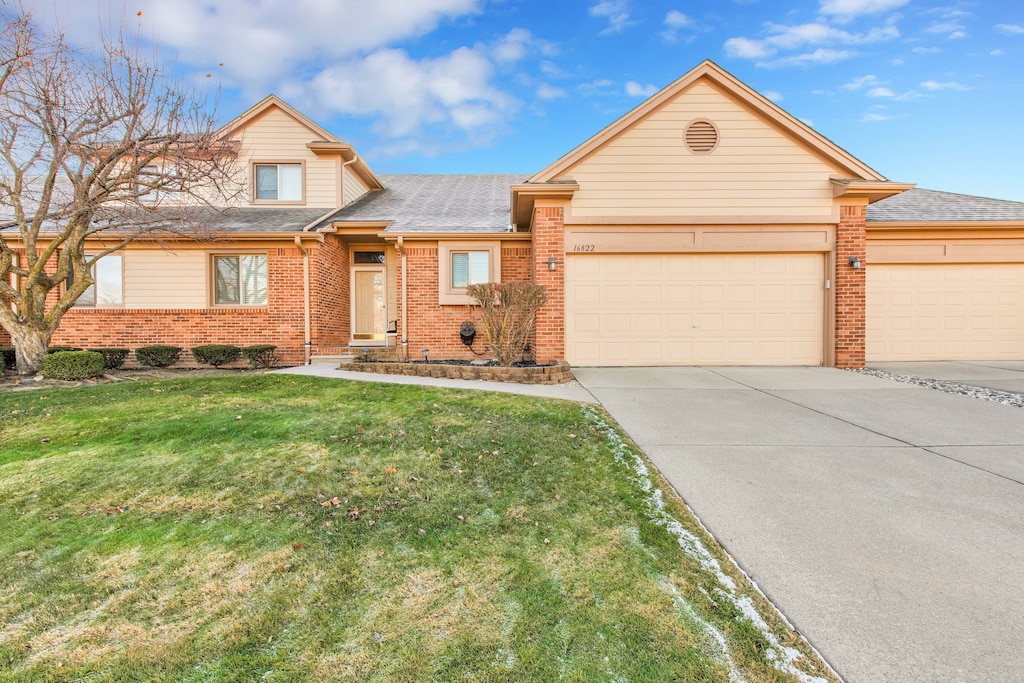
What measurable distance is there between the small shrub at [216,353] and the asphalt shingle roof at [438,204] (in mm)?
3734

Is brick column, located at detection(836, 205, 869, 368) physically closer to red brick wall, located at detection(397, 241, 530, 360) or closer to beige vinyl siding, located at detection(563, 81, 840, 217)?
beige vinyl siding, located at detection(563, 81, 840, 217)

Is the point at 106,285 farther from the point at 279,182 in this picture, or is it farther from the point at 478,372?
the point at 478,372

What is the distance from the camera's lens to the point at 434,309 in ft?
37.4

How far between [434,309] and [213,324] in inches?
206

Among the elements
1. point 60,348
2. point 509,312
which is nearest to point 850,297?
point 509,312

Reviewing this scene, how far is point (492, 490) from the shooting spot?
3494 mm

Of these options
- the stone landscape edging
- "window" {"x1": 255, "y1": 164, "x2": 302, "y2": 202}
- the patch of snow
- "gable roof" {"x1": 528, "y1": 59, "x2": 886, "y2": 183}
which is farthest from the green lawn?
"window" {"x1": 255, "y1": 164, "x2": 302, "y2": 202}

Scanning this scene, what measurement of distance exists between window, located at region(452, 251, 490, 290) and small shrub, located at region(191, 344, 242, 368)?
5266 millimetres

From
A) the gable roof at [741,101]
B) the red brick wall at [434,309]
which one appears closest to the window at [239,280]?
the red brick wall at [434,309]

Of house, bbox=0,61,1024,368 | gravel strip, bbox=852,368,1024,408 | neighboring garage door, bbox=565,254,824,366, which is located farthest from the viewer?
neighboring garage door, bbox=565,254,824,366

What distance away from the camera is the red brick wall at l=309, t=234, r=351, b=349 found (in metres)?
11.1

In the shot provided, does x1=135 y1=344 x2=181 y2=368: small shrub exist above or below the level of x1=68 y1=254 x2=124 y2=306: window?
below

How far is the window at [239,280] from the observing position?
444 inches

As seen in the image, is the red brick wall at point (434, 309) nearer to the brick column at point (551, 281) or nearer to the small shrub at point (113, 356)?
the brick column at point (551, 281)
